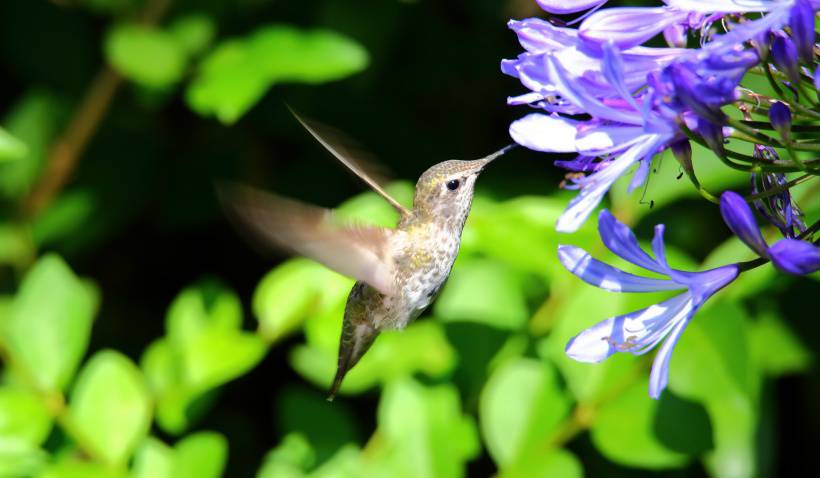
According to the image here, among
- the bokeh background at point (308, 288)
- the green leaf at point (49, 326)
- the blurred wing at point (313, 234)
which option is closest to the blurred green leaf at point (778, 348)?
the bokeh background at point (308, 288)

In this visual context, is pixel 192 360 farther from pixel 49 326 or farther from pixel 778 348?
pixel 778 348

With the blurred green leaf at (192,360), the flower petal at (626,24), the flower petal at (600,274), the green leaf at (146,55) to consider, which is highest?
the flower petal at (626,24)

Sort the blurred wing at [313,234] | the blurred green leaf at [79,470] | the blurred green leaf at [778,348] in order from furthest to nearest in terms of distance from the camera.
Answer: the blurred green leaf at [778,348]
the blurred green leaf at [79,470]
the blurred wing at [313,234]

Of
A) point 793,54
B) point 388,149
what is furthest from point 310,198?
point 793,54

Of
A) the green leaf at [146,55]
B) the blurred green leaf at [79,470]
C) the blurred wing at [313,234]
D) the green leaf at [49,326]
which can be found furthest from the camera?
the green leaf at [146,55]

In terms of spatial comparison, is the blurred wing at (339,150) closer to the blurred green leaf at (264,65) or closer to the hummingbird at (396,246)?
the hummingbird at (396,246)

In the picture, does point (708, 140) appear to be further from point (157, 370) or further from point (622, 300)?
point (157, 370)

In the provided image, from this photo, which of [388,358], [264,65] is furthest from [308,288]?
[264,65]
